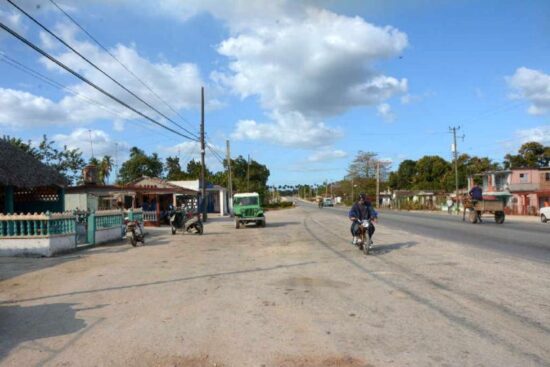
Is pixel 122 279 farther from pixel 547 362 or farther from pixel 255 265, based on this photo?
pixel 547 362

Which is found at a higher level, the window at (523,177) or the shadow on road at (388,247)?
the window at (523,177)

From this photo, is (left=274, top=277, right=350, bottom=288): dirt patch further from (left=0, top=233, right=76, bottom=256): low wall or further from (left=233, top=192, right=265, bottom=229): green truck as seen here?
(left=233, top=192, right=265, bottom=229): green truck

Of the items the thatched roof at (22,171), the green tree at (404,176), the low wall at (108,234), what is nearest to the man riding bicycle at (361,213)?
the low wall at (108,234)

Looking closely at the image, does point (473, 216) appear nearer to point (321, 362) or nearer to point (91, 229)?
point (91, 229)

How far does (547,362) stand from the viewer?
486 centimetres

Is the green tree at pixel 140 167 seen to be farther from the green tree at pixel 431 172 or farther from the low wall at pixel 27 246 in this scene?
the low wall at pixel 27 246

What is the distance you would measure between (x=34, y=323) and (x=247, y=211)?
2347 cm

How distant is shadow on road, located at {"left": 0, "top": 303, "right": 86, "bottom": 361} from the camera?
19.7 feet

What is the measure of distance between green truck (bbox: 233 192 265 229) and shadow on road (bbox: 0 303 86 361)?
2210cm

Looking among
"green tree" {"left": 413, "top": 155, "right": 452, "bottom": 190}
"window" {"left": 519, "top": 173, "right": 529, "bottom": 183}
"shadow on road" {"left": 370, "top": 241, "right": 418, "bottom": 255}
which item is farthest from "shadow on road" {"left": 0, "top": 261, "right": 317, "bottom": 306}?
"green tree" {"left": 413, "top": 155, "right": 452, "bottom": 190}

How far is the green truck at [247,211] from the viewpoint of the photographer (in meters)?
30.1

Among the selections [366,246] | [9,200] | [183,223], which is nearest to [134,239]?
[9,200]

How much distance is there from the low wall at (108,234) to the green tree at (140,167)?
59417 millimetres

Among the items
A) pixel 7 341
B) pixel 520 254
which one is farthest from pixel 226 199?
pixel 7 341
